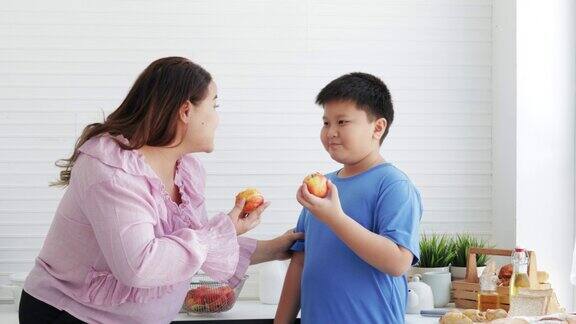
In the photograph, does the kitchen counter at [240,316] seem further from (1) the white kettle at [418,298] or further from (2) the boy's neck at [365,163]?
(2) the boy's neck at [365,163]

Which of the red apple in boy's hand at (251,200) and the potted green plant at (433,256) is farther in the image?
the potted green plant at (433,256)

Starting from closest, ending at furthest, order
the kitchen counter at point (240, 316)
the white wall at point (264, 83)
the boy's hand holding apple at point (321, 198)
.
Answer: the boy's hand holding apple at point (321, 198)
the kitchen counter at point (240, 316)
the white wall at point (264, 83)

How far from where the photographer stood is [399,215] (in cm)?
211

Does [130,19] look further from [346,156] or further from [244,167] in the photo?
[346,156]

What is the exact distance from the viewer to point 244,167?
3.56 m

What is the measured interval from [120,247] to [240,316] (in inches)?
39.7

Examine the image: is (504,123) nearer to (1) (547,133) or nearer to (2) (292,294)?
(1) (547,133)

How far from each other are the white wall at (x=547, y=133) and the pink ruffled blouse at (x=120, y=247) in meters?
1.76

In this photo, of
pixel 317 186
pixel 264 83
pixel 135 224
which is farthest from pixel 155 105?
pixel 264 83

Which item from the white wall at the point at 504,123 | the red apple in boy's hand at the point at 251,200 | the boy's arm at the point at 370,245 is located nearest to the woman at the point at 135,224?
the red apple in boy's hand at the point at 251,200

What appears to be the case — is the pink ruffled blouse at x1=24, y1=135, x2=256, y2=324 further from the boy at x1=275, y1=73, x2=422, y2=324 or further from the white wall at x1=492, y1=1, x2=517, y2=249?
the white wall at x1=492, y1=1, x2=517, y2=249

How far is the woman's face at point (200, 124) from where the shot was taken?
6.97ft

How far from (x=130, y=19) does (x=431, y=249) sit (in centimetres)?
141

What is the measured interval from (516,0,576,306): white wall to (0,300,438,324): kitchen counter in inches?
33.0
